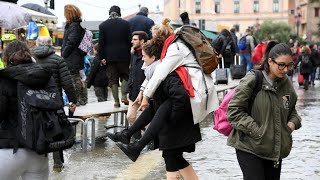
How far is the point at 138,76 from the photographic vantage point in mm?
10180

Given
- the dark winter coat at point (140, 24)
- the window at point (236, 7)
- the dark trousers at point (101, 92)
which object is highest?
the window at point (236, 7)

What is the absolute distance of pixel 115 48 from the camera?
12.1m

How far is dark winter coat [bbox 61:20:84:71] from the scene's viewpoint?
11.5m

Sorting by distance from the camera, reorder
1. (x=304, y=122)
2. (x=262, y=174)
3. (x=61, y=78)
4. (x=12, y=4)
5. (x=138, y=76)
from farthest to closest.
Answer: (x=304, y=122) < (x=12, y=4) < (x=138, y=76) < (x=61, y=78) < (x=262, y=174)

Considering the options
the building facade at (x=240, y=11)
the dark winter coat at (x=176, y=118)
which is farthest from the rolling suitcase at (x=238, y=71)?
the building facade at (x=240, y=11)

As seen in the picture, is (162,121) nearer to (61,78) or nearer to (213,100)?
(213,100)

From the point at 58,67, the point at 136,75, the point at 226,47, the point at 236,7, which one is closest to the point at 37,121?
the point at 58,67

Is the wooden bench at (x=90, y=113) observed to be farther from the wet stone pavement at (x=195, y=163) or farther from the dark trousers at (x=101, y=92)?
the dark trousers at (x=101, y=92)

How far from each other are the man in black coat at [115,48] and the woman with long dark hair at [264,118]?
245 inches

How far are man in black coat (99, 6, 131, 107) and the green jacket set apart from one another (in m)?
6.23

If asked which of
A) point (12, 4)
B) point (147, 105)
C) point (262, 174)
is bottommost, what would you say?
point (262, 174)

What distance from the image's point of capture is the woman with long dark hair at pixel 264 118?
5867mm

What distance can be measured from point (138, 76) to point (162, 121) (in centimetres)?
344

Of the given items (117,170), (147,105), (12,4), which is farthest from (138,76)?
(12,4)
